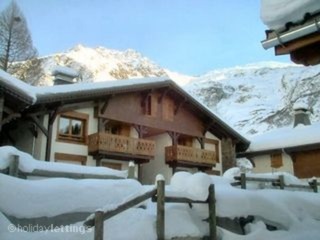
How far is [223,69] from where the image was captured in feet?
539

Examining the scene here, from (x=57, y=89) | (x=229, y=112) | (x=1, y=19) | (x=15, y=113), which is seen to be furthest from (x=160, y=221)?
(x=229, y=112)

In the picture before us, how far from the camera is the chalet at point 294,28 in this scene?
509cm

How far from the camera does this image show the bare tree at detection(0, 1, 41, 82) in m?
32.1

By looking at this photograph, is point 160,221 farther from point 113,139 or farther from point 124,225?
point 113,139

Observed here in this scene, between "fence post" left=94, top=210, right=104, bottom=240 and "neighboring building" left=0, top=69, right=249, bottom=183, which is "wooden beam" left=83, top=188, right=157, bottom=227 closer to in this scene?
"fence post" left=94, top=210, right=104, bottom=240

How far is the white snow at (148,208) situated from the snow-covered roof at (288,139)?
15.1 m

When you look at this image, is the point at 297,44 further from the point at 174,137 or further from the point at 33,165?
the point at 174,137

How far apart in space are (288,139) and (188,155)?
21.9 feet

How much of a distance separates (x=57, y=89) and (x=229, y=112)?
87724mm

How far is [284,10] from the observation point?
528 centimetres

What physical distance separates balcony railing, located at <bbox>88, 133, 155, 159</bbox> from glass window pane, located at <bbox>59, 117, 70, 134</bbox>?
1300 millimetres

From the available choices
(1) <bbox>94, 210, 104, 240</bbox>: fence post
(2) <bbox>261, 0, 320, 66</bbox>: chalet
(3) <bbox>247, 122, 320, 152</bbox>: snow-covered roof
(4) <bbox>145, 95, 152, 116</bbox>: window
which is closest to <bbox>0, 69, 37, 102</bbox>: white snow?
(4) <bbox>145, 95, 152, 116</bbox>: window

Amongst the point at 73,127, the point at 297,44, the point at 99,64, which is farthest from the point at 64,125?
the point at 99,64

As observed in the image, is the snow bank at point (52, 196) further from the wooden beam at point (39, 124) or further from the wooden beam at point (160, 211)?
the wooden beam at point (39, 124)
